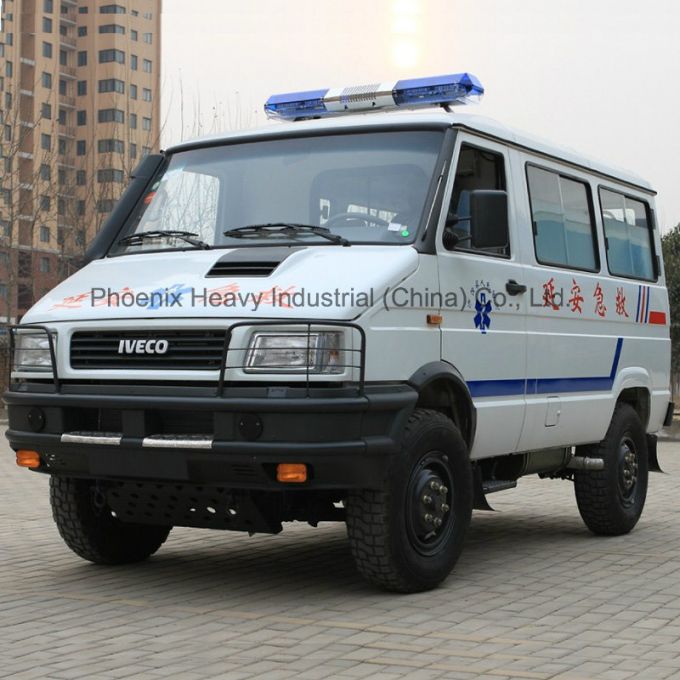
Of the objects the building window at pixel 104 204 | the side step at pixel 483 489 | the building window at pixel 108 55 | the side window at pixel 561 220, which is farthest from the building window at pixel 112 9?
the side step at pixel 483 489

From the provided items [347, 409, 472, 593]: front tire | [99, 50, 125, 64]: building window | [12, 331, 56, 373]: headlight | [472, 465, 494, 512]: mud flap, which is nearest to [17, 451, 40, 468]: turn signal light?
[12, 331, 56, 373]: headlight

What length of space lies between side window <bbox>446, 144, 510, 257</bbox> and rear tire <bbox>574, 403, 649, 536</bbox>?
214 cm

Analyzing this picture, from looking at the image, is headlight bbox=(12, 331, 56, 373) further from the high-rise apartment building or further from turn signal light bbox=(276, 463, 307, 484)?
the high-rise apartment building

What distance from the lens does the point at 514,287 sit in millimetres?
7906

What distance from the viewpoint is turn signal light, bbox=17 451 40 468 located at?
707 cm

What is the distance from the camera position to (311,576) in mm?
7676

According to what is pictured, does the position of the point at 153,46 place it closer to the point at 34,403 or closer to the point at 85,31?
the point at 85,31

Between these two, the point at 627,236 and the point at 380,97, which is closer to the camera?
the point at 380,97

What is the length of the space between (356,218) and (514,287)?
1.22 metres

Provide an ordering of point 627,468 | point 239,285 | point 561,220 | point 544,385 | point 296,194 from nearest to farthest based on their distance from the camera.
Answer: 1. point 239,285
2. point 296,194
3. point 544,385
4. point 561,220
5. point 627,468

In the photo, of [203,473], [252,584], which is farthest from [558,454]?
[203,473]

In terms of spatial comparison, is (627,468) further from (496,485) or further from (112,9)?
(112,9)

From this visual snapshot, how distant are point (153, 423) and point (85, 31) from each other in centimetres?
12023

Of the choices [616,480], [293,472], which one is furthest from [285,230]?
[616,480]
